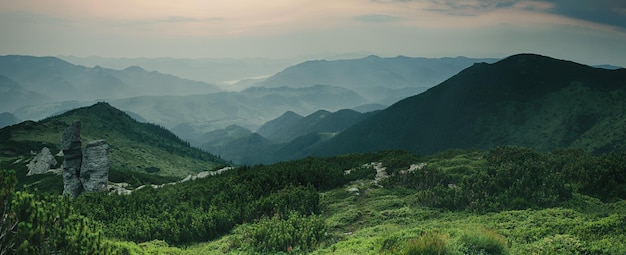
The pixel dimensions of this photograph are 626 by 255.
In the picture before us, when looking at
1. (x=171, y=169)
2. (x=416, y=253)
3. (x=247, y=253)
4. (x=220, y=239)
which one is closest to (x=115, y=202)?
(x=220, y=239)

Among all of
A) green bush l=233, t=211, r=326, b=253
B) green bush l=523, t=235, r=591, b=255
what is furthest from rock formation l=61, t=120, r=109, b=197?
green bush l=523, t=235, r=591, b=255

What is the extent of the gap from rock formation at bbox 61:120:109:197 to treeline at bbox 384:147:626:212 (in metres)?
43.4

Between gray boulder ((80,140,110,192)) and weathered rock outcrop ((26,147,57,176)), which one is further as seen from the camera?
weathered rock outcrop ((26,147,57,176))

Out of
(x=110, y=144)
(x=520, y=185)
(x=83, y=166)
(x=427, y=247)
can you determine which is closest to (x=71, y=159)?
(x=83, y=166)

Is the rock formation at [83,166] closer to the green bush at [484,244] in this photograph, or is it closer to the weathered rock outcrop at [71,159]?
the weathered rock outcrop at [71,159]

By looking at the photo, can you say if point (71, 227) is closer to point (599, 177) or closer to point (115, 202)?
point (115, 202)

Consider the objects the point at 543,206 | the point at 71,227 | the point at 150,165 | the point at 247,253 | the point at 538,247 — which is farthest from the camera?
the point at 150,165

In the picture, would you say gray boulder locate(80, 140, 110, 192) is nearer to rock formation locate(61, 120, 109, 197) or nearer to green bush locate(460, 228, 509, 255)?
rock formation locate(61, 120, 109, 197)

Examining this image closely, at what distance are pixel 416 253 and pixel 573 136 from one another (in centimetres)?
19849

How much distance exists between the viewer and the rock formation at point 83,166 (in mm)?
53094

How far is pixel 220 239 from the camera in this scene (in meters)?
20.8

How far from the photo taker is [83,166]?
5419 cm

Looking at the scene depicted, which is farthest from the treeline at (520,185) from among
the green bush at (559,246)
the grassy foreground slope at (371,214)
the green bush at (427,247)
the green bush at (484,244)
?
the green bush at (427,247)

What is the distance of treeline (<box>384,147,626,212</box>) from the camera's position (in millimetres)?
20828
